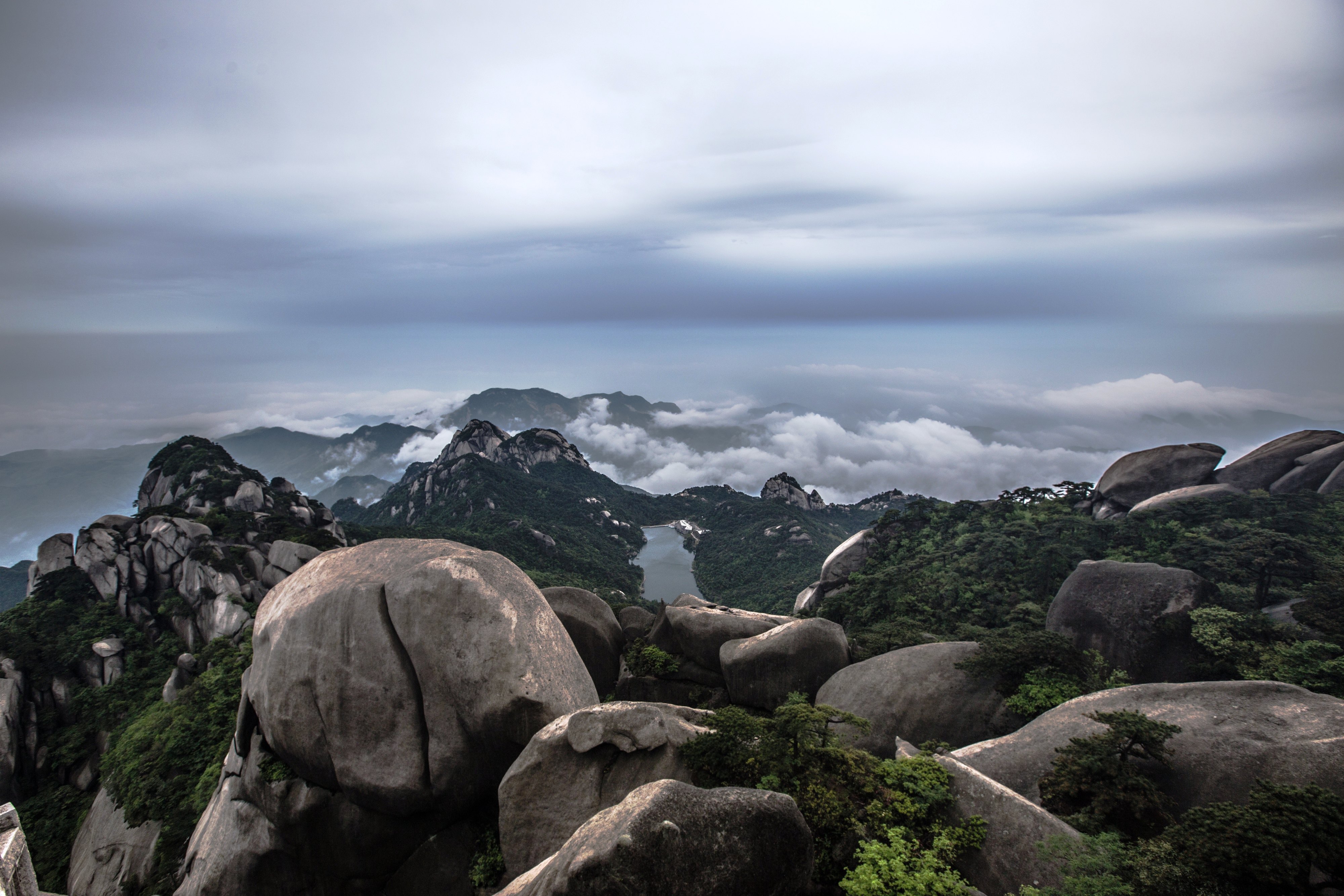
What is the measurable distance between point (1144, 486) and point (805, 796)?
113 feet

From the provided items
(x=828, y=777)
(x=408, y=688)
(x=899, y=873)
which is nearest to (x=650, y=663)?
(x=408, y=688)

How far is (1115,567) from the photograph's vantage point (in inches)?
722

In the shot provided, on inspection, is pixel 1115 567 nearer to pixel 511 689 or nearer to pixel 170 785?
pixel 511 689

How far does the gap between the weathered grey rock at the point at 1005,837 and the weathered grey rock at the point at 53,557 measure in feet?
160

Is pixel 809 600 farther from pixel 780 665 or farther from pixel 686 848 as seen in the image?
pixel 686 848

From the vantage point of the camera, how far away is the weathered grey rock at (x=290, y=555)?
3166cm

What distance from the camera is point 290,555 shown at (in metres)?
32.2

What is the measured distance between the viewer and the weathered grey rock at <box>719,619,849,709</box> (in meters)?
18.2

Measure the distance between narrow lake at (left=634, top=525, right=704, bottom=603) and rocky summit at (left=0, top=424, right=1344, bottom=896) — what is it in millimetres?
36783

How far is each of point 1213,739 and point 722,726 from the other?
957 centimetres

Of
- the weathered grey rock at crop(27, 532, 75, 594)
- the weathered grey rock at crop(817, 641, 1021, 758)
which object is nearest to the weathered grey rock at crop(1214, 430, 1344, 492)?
the weathered grey rock at crop(817, 641, 1021, 758)

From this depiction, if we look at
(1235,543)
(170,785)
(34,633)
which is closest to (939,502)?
(1235,543)

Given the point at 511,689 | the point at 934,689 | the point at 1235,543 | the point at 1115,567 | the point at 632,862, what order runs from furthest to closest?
the point at 1235,543, the point at 1115,567, the point at 934,689, the point at 511,689, the point at 632,862

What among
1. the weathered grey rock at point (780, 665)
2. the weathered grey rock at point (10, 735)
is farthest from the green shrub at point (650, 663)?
the weathered grey rock at point (10, 735)
